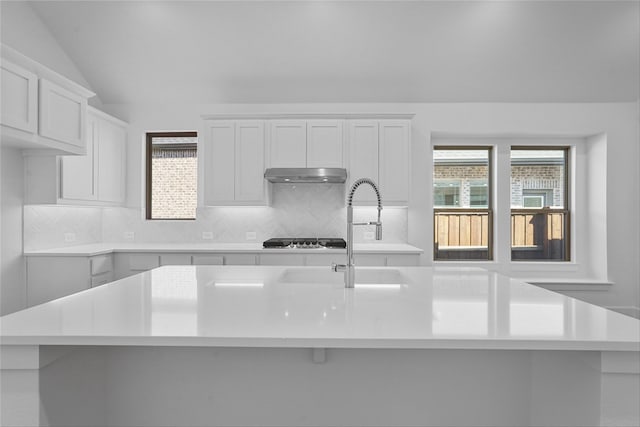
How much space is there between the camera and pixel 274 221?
16.0 feet

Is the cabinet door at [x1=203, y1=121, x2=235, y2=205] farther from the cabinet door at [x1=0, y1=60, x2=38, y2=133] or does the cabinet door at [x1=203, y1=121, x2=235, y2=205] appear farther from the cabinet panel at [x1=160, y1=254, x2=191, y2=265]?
the cabinet door at [x1=0, y1=60, x2=38, y2=133]

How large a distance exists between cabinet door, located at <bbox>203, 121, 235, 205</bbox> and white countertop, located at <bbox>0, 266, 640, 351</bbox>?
8.37ft

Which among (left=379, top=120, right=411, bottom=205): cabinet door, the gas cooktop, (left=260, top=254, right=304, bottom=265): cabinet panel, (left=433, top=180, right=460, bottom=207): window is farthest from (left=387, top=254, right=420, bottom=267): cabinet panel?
(left=433, top=180, right=460, bottom=207): window

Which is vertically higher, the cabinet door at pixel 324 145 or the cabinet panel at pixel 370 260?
the cabinet door at pixel 324 145

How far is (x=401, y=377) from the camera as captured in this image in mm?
1521

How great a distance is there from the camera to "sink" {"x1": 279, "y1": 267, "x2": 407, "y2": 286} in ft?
7.29

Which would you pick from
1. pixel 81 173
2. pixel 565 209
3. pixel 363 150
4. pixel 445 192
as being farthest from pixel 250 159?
pixel 565 209

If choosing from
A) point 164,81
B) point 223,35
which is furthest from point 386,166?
point 164,81

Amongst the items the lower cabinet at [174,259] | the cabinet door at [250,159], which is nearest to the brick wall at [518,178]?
the cabinet door at [250,159]

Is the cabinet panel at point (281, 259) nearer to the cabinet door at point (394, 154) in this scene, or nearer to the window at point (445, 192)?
the cabinet door at point (394, 154)

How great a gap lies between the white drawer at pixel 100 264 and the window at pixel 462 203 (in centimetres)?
377

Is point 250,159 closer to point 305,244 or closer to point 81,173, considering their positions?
point 305,244

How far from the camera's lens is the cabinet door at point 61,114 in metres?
3.18

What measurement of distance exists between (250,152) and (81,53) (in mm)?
2136
